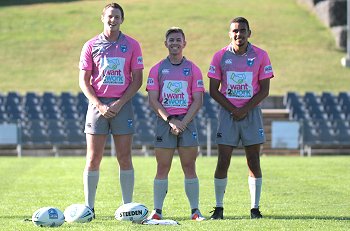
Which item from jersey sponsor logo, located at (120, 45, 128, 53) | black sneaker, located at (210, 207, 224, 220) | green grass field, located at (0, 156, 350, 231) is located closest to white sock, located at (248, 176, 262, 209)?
green grass field, located at (0, 156, 350, 231)

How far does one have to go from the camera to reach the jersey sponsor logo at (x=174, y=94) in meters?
12.0

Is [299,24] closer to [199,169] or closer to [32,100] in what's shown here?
[32,100]

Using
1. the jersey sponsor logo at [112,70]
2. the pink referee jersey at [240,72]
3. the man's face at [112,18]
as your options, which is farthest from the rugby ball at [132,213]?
the man's face at [112,18]

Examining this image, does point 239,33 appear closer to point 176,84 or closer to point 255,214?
point 176,84

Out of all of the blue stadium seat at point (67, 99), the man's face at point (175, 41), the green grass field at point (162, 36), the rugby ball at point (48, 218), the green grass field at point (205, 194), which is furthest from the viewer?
the green grass field at point (162, 36)

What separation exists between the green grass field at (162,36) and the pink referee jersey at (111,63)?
2785cm

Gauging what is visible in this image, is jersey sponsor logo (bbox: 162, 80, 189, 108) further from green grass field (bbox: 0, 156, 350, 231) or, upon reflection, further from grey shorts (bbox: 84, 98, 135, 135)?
green grass field (bbox: 0, 156, 350, 231)

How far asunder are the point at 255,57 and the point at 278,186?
5.07 m

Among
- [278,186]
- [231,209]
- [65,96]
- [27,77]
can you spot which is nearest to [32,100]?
[65,96]

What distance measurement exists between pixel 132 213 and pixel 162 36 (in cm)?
3678

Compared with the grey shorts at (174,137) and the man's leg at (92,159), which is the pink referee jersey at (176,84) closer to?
the grey shorts at (174,137)

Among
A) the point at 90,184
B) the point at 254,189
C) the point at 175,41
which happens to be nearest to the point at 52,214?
the point at 90,184

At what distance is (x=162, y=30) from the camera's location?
49.2 metres

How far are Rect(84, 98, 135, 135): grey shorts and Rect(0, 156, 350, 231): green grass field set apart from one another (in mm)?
967
